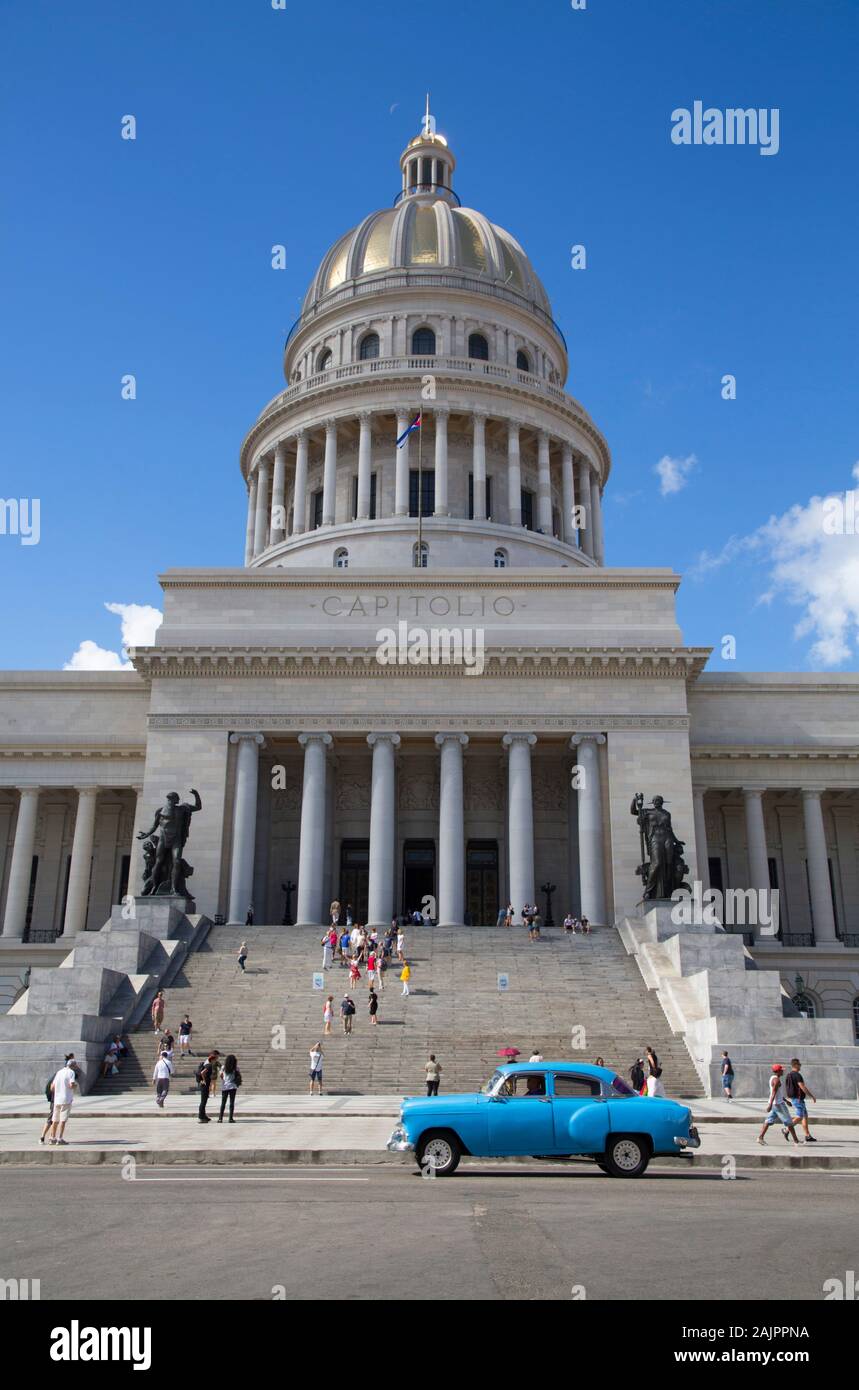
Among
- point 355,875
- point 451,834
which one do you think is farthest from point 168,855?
point 355,875

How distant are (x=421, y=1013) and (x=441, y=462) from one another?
36208mm

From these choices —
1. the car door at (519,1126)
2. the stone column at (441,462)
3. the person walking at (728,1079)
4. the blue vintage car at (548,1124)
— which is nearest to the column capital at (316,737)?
the stone column at (441,462)

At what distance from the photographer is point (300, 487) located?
211 feet

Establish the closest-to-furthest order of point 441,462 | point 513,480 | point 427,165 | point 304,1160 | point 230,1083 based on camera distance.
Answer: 1. point 304,1160
2. point 230,1083
3. point 441,462
4. point 513,480
5. point 427,165

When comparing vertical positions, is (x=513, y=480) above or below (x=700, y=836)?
above

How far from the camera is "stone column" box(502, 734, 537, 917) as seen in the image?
44375 mm

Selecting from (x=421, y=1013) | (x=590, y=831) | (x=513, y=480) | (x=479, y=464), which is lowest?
(x=421, y=1013)

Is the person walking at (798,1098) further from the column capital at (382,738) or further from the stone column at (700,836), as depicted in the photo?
the column capital at (382,738)

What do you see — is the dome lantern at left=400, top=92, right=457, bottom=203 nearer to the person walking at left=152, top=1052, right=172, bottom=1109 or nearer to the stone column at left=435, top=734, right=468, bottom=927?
the stone column at left=435, top=734, right=468, bottom=927

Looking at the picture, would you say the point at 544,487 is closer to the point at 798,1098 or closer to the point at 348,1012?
the point at 348,1012

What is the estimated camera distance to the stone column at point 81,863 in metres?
47.2

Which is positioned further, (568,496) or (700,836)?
(568,496)


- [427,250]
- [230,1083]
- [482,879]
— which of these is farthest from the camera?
[427,250]

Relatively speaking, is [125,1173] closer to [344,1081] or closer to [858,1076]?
[344,1081]
